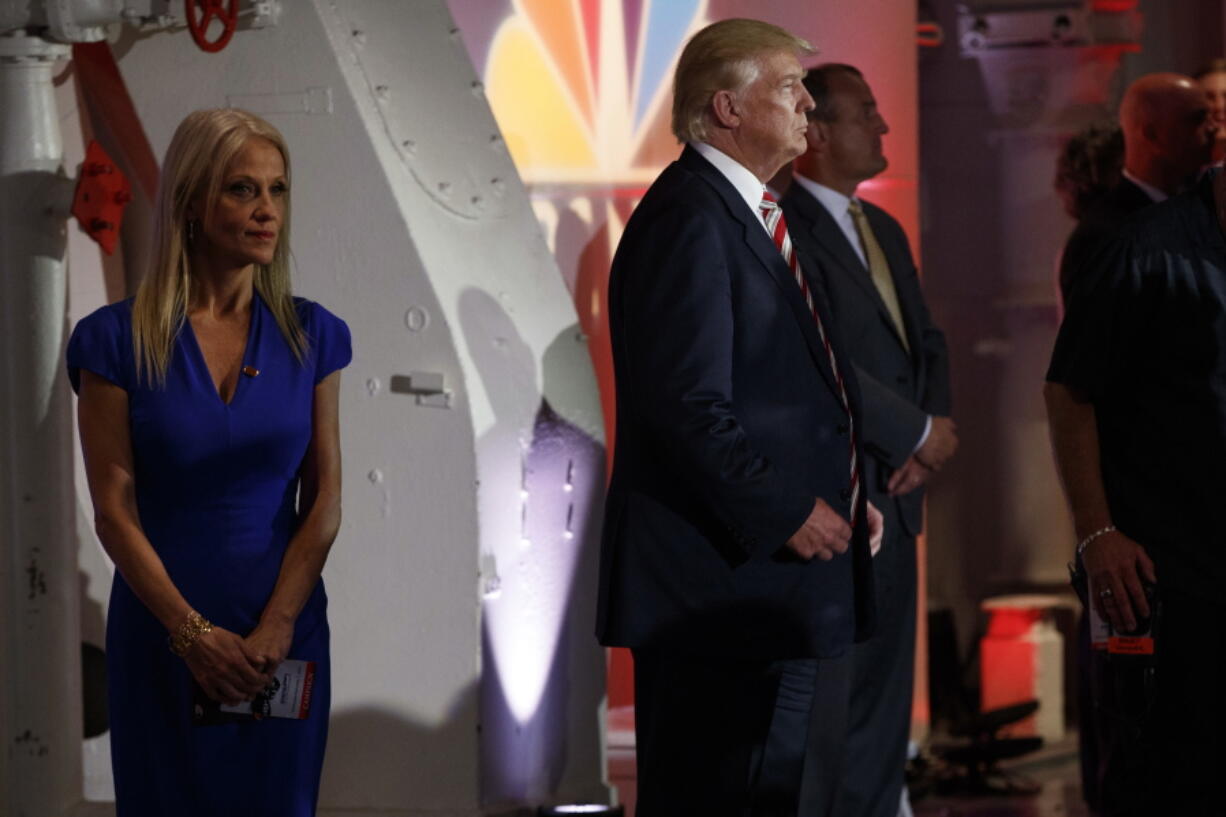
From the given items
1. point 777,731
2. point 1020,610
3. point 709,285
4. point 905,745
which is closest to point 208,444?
point 709,285

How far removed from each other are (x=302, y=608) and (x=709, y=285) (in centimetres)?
77

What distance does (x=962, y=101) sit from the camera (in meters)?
6.23

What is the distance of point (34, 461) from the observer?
3.77 meters

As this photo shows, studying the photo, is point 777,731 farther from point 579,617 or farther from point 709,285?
point 579,617

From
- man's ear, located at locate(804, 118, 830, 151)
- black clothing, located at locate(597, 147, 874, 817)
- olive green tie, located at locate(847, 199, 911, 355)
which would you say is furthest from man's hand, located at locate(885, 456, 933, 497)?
black clothing, located at locate(597, 147, 874, 817)

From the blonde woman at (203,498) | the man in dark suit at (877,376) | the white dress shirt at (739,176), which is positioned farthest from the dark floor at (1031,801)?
the blonde woman at (203,498)

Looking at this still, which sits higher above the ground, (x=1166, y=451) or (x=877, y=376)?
(x=877, y=376)

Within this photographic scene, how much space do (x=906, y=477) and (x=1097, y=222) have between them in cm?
117

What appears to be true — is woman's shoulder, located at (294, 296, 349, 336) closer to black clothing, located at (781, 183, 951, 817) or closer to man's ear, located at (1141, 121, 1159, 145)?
black clothing, located at (781, 183, 951, 817)

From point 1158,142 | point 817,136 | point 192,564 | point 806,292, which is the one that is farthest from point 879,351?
point 192,564

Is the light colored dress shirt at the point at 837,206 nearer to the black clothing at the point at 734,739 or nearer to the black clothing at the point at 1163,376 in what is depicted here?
the black clothing at the point at 1163,376

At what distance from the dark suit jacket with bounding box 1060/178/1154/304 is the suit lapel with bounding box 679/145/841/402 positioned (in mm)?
1891

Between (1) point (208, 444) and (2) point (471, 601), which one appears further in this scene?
(2) point (471, 601)

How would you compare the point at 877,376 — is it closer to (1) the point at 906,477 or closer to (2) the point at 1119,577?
(1) the point at 906,477
